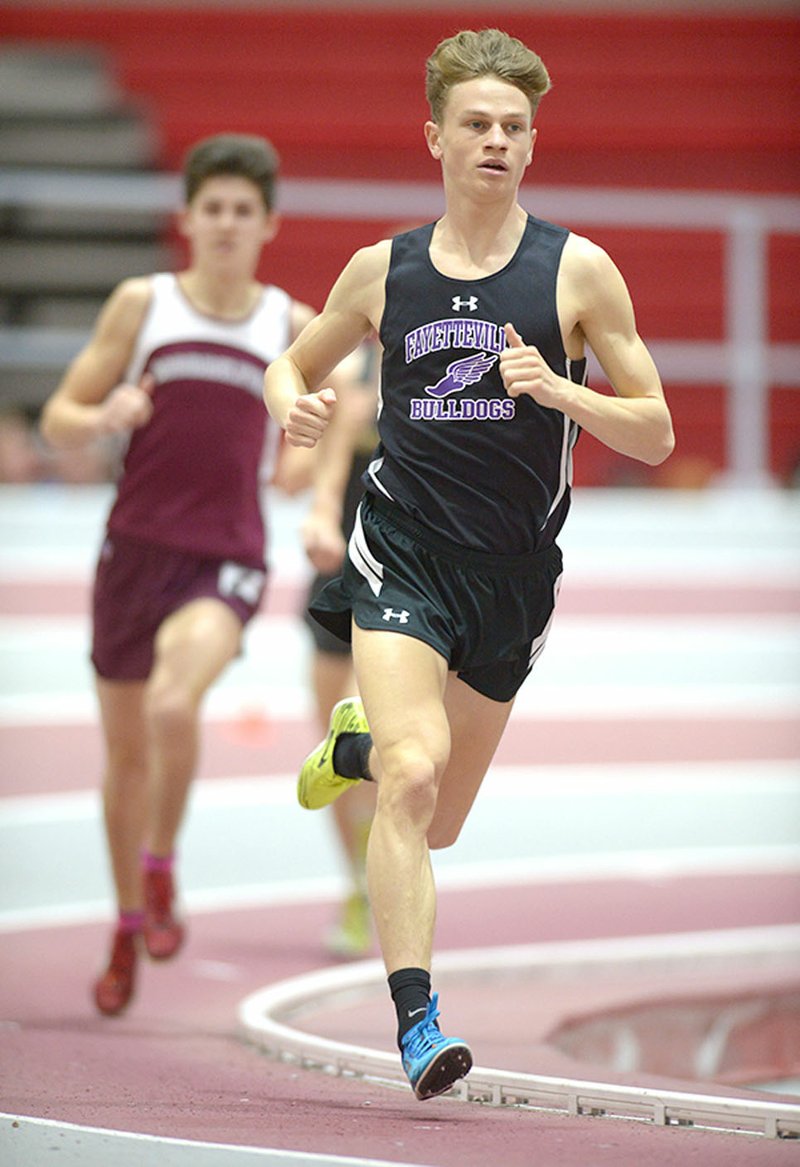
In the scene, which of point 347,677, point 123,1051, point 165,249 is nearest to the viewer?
point 123,1051

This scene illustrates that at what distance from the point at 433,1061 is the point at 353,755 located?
92cm

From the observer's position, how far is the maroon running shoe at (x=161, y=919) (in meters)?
5.65

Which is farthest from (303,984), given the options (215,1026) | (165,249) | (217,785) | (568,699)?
(165,249)

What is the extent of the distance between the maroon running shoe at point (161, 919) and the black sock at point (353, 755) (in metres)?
1.38

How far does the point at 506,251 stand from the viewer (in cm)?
419

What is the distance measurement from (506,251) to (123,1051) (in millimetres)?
2265

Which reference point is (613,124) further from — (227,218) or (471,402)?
(471,402)

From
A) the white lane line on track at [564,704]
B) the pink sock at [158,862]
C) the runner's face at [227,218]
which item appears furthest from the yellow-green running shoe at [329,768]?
the white lane line on track at [564,704]

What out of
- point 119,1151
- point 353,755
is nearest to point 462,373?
point 353,755

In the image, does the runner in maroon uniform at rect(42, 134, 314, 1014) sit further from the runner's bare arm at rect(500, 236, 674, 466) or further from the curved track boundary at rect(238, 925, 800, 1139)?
the runner's bare arm at rect(500, 236, 674, 466)

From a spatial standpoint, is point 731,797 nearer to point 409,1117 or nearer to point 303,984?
point 303,984

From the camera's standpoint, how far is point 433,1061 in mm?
3688

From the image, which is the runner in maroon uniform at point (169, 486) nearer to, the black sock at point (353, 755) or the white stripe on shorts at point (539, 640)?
the black sock at point (353, 755)

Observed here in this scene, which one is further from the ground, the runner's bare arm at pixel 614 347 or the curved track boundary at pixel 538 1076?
the runner's bare arm at pixel 614 347
